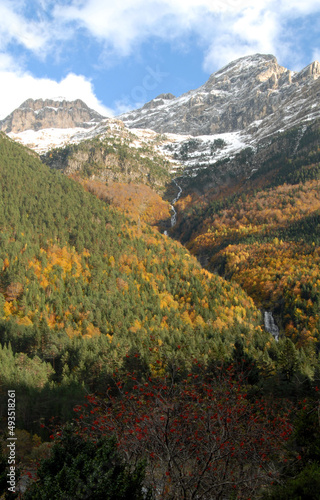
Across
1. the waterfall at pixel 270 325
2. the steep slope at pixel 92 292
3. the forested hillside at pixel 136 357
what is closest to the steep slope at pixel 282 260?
the forested hillside at pixel 136 357

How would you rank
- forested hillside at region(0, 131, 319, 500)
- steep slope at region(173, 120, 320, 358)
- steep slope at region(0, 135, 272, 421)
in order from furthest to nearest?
1. steep slope at region(173, 120, 320, 358)
2. steep slope at region(0, 135, 272, 421)
3. forested hillside at region(0, 131, 319, 500)

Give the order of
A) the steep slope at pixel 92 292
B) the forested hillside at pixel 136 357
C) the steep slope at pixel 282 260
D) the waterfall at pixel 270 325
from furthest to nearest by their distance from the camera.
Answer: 1. the waterfall at pixel 270 325
2. the steep slope at pixel 282 260
3. the steep slope at pixel 92 292
4. the forested hillside at pixel 136 357

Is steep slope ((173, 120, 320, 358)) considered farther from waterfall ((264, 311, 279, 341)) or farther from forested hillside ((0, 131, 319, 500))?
waterfall ((264, 311, 279, 341))

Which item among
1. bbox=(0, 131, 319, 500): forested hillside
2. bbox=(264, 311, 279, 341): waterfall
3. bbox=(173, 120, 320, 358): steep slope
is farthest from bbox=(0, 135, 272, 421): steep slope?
bbox=(173, 120, 320, 358): steep slope

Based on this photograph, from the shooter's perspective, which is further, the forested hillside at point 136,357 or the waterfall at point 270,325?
the waterfall at point 270,325

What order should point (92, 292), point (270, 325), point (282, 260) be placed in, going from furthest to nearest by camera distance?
point (282, 260) < point (270, 325) < point (92, 292)

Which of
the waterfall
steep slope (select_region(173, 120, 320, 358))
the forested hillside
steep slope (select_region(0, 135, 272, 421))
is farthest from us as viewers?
the waterfall

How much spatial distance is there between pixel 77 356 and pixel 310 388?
4619 centimetres

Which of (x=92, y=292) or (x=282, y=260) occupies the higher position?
(x=282, y=260)

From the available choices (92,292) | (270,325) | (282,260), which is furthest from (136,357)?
(282,260)

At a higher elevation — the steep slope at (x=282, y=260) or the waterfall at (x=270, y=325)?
the steep slope at (x=282, y=260)

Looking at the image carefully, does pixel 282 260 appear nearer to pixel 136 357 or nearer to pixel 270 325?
pixel 270 325

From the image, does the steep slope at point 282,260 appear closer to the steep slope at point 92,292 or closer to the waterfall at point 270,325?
the waterfall at point 270,325

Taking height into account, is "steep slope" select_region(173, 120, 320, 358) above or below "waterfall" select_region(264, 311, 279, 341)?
above
